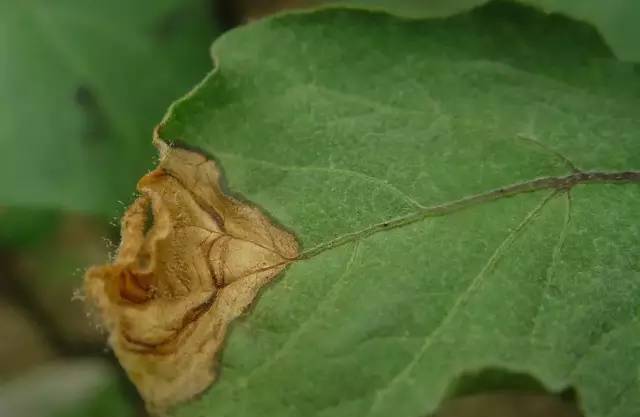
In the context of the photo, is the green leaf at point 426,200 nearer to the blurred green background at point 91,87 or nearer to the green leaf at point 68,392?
the blurred green background at point 91,87

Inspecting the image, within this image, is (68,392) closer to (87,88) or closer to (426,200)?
(87,88)

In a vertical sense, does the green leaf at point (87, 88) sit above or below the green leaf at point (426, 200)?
above

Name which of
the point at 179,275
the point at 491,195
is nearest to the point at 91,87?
the point at 179,275

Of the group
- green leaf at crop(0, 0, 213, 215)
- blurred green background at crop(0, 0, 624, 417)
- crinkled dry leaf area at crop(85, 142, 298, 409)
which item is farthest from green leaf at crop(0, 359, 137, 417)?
crinkled dry leaf area at crop(85, 142, 298, 409)

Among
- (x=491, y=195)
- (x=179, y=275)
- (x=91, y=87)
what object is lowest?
(x=491, y=195)

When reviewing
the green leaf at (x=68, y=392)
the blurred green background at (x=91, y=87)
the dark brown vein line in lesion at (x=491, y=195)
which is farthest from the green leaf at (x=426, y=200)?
the green leaf at (x=68, y=392)

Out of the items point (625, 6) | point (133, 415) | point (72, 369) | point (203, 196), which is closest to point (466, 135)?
point (203, 196)
